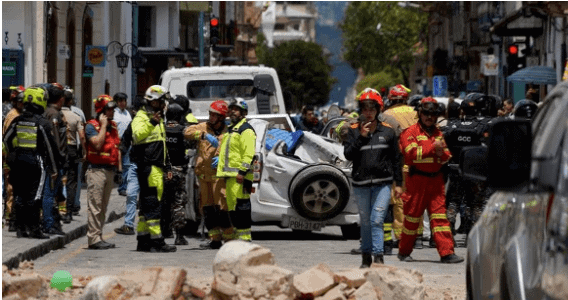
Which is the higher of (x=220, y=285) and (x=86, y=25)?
(x=86, y=25)

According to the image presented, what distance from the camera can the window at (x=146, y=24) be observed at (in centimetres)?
5975

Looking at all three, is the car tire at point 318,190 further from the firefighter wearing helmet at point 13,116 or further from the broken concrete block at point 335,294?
the broken concrete block at point 335,294

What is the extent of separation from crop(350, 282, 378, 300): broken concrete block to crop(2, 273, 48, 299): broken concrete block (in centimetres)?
236

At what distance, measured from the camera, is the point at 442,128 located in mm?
16500

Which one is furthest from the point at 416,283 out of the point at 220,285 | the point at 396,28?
the point at 396,28

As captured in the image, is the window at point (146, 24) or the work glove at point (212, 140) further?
the window at point (146, 24)

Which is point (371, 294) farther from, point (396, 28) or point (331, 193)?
point (396, 28)

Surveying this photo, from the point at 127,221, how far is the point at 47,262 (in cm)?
419

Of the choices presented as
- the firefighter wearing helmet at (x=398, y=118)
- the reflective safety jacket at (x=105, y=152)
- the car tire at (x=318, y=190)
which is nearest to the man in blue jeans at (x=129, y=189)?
the reflective safety jacket at (x=105, y=152)

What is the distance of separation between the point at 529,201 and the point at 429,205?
28.9ft

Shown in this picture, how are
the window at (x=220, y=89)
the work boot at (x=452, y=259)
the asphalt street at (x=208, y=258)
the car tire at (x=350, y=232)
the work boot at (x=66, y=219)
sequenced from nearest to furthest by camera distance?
1. the asphalt street at (x=208, y=258)
2. the work boot at (x=452, y=259)
3. the car tire at (x=350, y=232)
4. the work boot at (x=66, y=219)
5. the window at (x=220, y=89)

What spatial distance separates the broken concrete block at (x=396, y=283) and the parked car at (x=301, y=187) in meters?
7.08

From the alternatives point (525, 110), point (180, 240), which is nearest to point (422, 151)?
point (525, 110)

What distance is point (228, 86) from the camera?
85.1ft
